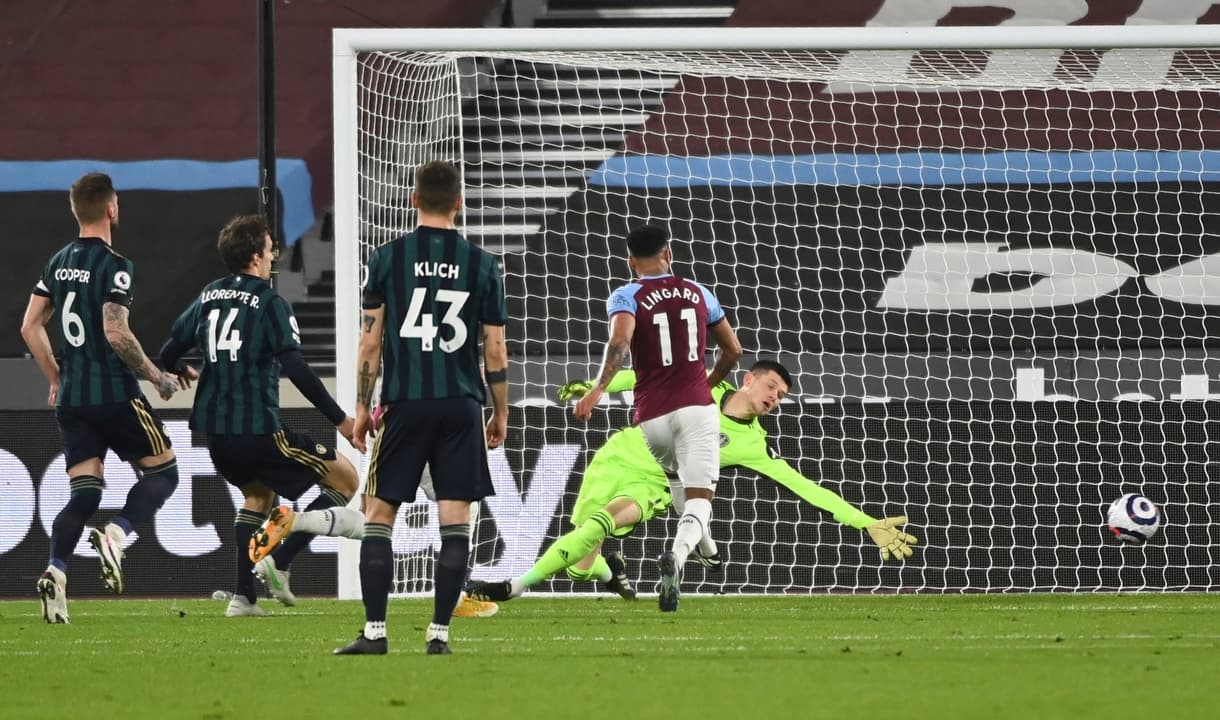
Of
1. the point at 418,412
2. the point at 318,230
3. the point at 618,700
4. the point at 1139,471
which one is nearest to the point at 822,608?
the point at 1139,471

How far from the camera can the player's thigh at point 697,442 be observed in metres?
6.70

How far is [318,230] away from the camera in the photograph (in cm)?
1107

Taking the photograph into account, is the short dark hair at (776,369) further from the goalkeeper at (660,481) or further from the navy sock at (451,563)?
the navy sock at (451,563)

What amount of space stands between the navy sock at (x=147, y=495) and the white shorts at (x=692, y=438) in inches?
73.9

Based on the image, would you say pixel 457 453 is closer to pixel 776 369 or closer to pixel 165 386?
pixel 165 386

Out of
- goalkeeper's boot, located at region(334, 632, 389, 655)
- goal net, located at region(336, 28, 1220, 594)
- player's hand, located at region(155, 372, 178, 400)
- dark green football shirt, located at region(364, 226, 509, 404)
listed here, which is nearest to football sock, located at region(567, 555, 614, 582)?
goal net, located at region(336, 28, 1220, 594)

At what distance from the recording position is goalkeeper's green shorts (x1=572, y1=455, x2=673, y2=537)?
293 inches

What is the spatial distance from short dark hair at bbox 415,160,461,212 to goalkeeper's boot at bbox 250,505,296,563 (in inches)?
71.0

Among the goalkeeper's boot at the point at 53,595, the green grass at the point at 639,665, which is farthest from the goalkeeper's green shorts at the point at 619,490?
the goalkeeper's boot at the point at 53,595

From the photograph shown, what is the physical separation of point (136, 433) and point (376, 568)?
2.22 metres

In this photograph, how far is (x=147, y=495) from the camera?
657cm

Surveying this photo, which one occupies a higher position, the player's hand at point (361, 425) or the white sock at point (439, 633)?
the player's hand at point (361, 425)

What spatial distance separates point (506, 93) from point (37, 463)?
4.25 m

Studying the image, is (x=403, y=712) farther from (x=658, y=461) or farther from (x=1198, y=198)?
(x=1198, y=198)
